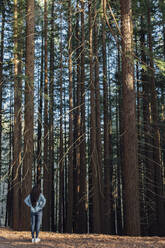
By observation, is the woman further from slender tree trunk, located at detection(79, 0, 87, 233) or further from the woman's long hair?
slender tree trunk, located at detection(79, 0, 87, 233)

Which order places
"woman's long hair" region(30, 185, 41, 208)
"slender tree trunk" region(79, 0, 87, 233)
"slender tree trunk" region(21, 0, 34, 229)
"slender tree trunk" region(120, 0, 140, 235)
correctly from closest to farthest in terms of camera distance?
"woman's long hair" region(30, 185, 41, 208), "slender tree trunk" region(120, 0, 140, 235), "slender tree trunk" region(21, 0, 34, 229), "slender tree trunk" region(79, 0, 87, 233)

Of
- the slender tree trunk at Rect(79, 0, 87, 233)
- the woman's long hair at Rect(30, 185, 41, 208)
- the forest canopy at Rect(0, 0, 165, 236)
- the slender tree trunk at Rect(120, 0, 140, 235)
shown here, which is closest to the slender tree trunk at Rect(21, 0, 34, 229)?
the forest canopy at Rect(0, 0, 165, 236)

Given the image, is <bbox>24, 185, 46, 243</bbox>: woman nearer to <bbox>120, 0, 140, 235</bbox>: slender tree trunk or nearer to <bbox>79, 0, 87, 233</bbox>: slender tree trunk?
<bbox>120, 0, 140, 235</bbox>: slender tree trunk

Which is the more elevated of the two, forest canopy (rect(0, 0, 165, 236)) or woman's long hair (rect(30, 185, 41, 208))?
forest canopy (rect(0, 0, 165, 236))

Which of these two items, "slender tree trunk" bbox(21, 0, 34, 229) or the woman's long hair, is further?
"slender tree trunk" bbox(21, 0, 34, 229)

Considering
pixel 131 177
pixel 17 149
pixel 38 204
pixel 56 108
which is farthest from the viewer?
pixel 56 108

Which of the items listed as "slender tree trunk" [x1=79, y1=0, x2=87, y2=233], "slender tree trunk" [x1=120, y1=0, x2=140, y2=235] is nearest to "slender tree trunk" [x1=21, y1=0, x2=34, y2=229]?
"slender tree trunk" [x1=120, y1=0, x2=140, y2=235]

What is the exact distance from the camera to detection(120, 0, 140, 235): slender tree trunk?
25.1 ft

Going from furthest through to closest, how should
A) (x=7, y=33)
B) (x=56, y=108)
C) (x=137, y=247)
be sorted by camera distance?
(x=56, y=108)
(x=7, y=33)
(x=137, y=247)

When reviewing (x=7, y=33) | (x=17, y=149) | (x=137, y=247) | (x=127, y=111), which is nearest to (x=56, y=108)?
(x=7, y=33)

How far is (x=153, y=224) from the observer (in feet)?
55.0

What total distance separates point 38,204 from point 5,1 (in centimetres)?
1132

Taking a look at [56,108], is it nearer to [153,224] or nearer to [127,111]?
[153,224]

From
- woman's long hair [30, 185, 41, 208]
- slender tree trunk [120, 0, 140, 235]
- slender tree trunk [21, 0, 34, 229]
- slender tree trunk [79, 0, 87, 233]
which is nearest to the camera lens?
woman's long hair [30, 185, 41, 208]
